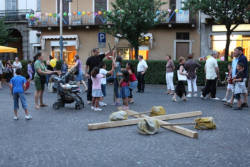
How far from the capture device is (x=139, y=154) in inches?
222

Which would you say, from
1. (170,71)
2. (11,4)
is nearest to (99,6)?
(11,4)

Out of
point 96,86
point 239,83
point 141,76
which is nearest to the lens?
point 96,86

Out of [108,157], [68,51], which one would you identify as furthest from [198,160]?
[68,51]

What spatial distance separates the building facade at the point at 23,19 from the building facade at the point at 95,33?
11.8 ft

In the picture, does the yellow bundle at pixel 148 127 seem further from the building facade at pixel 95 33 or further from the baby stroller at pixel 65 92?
the building facade at pixel 95 33

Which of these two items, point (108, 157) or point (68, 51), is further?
point (68, 51)

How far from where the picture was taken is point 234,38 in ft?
83.3

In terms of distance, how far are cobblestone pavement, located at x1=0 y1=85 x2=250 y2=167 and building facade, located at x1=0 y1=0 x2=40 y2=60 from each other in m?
25.9

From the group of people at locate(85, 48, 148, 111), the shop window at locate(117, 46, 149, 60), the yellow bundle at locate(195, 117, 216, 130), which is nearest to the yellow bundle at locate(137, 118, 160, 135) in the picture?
the yellow bundle at locate(195, 117, 216, 130)

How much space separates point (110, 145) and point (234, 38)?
2122 centimetres

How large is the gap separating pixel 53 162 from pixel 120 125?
2.88m

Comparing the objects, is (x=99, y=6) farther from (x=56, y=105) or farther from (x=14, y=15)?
(x=56, y=105)

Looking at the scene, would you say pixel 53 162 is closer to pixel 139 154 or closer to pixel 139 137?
pixel 139 154

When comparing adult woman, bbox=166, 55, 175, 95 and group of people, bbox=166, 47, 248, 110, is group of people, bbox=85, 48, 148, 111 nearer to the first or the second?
group of people, bbox=166, 47, 248, 110
